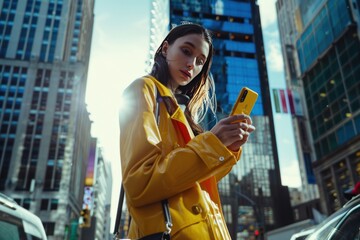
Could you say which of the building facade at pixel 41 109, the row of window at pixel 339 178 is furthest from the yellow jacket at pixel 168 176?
the building facade at pixel 41 109

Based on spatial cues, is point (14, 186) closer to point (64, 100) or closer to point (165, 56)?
point (64, 100)

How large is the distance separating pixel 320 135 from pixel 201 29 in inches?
1618

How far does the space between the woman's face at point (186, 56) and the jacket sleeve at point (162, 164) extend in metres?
0.44

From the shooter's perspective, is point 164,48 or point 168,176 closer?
point 168,176

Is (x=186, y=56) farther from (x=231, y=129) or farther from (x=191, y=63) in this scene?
(x=231, y=129)

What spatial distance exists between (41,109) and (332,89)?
157 feet

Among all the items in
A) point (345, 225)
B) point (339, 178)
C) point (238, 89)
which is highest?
point (238, 89)

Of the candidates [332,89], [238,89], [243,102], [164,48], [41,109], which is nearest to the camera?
[243,102]

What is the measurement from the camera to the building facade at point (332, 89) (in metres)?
32.9

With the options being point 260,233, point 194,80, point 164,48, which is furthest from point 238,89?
point 164,48

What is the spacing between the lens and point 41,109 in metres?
60.2

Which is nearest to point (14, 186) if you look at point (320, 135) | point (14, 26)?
point (14, 26)

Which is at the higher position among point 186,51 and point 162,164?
point 186,51

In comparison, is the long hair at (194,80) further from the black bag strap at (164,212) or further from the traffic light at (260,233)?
the traffic light at (260,233)
